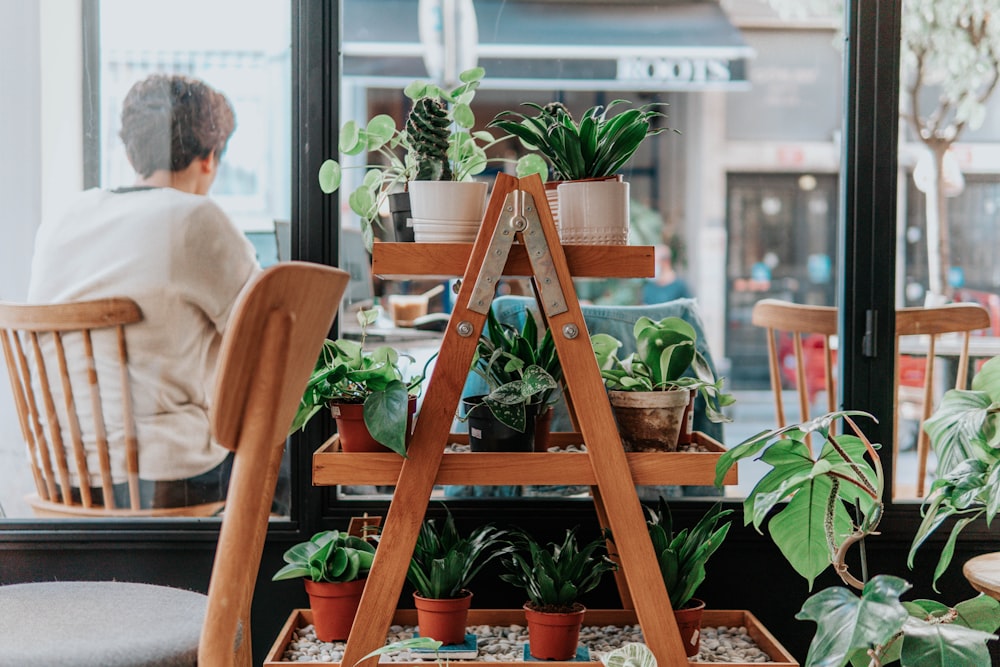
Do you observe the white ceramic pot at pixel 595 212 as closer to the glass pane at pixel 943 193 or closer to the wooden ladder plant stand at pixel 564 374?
the wooden ladder plant stand at pixel 564 374

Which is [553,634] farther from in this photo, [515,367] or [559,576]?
[515,367]

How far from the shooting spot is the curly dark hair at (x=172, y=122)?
2.09 metres

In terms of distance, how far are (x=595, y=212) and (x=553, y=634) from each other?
742mm

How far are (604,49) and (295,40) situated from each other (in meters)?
2.51

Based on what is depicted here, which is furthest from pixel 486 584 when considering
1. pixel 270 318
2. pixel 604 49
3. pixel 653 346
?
pixel 604 49

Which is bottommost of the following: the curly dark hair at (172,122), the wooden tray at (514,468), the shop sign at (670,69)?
the wooden tray at (514,468)

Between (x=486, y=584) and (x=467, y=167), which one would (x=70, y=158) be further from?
(x=486, y=584)

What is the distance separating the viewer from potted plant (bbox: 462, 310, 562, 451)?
62.1 inches

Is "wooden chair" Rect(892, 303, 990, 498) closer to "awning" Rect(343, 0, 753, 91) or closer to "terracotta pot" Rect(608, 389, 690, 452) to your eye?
"terracotta pot" Rect(608, 389, 690, 452)

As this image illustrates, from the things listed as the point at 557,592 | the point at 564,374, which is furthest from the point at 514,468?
the point at 557,592

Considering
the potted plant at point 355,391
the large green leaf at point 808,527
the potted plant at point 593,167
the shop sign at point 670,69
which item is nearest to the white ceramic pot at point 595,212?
the potted plant at point 593,167

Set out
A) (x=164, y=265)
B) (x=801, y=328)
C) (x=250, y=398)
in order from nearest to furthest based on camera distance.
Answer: (x=250, y=398)
(x=164, y=265)
(x=801, y=328)

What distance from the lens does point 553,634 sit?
5.50ft

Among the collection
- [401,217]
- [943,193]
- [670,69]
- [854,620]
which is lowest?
[854,620]
